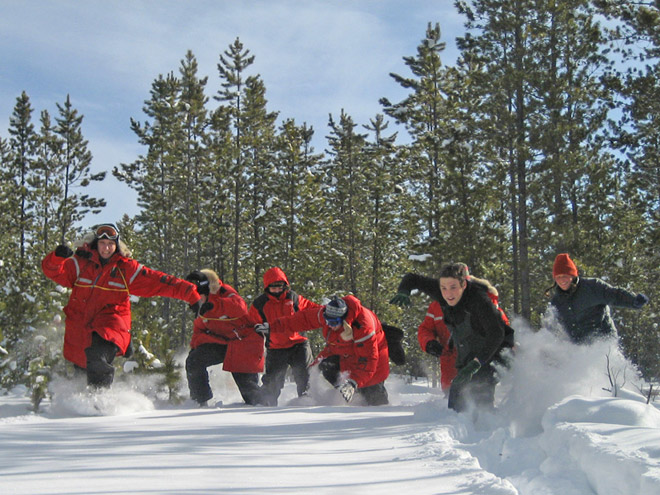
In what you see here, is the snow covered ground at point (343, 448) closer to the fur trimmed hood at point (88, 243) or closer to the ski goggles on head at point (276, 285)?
the fur trimmed hood at point (88, 243)

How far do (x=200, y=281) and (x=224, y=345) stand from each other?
1.51 m

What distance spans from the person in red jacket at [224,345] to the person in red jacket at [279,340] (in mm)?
392

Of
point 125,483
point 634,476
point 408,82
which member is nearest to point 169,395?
point 125,483

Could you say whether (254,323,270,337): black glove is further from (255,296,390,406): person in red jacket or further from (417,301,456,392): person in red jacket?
(417,301,456,392): person in red jacket

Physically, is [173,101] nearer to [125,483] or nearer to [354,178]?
[354,178]

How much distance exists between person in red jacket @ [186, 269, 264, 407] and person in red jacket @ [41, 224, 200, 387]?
72.2 inches

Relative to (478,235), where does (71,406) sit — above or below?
below

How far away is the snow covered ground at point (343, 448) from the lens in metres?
2.79

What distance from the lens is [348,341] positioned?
7656 mm

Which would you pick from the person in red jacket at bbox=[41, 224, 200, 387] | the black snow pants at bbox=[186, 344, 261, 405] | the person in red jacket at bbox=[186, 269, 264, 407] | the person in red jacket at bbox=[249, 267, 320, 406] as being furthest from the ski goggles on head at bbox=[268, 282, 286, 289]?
the person in red jacket at bbox=[41, 224, 200, 387]

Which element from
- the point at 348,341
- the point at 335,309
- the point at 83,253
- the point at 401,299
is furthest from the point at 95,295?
the point at 401,299

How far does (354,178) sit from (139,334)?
25.4 m

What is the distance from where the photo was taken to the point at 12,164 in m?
34.3

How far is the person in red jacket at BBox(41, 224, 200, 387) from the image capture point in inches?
231
